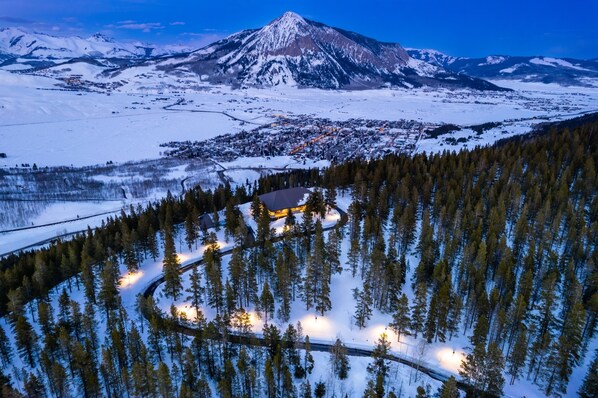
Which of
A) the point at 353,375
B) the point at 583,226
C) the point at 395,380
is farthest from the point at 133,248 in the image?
the point at 583,226

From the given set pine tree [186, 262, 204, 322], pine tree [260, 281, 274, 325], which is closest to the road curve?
pine tree [186, 262, 204, 322]

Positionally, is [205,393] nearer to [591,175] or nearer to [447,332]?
[447,332]

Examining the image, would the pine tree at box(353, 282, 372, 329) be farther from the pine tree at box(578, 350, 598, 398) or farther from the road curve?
the pine tree at box(578, 350, 598, 398)

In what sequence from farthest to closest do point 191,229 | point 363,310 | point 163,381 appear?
point 191,229 → point 363,310 → point 163,381

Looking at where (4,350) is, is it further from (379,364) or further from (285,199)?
(285,199)

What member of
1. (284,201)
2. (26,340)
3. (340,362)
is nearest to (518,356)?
(340,362)
